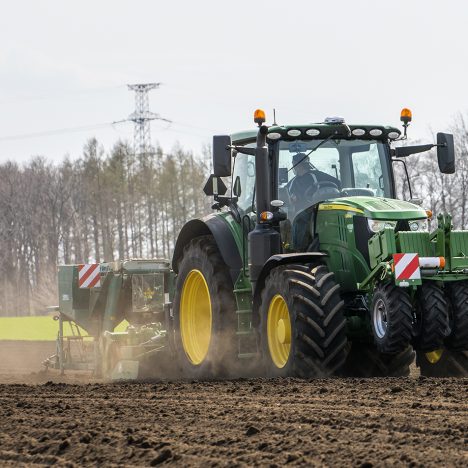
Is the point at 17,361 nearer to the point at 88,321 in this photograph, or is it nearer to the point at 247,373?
the point at 88,321

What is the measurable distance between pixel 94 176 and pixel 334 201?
49.1m

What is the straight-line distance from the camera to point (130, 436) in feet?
20.6

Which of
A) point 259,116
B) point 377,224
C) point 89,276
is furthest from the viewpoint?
point 89,276

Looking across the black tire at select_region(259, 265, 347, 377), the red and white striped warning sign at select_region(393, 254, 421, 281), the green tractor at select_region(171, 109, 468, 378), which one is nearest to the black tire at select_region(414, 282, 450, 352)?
the green tractor at select_region(171, 109, 468, 378)

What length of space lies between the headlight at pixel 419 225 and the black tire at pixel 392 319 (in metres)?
0.94

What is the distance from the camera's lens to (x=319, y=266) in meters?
9.68

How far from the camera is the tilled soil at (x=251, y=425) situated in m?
5.60

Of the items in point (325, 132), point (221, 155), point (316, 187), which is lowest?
point (316, 187)

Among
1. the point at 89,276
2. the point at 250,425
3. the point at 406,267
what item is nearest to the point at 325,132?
the point at 406,267

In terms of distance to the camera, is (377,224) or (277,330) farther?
(377,224)

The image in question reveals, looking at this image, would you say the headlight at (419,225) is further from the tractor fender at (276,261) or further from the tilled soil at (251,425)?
the tilled soil at (251,425)

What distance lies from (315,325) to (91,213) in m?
49.1

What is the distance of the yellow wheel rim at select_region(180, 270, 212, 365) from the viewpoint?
11742 millimetres

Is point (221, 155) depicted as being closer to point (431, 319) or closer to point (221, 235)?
point (221, 235)
